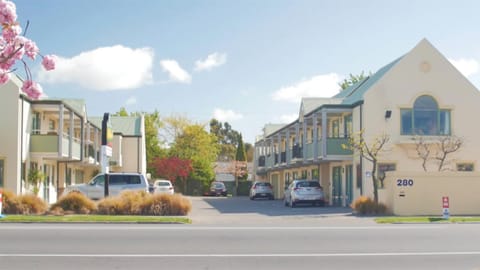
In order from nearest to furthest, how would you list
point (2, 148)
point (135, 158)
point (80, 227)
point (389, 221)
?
point (80, 227) → point (389, 221) → point (2, 148) → point (135, 158)

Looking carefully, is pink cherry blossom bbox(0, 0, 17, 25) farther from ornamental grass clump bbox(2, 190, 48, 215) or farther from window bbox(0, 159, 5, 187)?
window bbox(0, 159, 5, 187)

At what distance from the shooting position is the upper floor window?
35.1m

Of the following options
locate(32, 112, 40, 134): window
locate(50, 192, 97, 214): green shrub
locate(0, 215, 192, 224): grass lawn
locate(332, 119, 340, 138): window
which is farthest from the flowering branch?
locate(332, 119, 340, 138): window

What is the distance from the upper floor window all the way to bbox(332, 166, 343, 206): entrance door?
5855 mm

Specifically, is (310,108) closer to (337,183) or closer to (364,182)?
(337,183)

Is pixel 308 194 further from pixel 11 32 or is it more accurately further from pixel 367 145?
pixel 11 32

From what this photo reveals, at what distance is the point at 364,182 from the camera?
34.1 m

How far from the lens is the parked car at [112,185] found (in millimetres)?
32094

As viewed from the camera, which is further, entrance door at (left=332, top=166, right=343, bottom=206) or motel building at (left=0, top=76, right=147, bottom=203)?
entrance door at (left=332, top=166, right=343, bottom=206)

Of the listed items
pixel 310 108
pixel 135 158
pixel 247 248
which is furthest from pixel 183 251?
pixel 135 158

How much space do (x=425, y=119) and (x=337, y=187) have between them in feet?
24.2

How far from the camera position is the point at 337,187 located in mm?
39938

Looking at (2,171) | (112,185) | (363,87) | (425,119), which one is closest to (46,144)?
(2,171)

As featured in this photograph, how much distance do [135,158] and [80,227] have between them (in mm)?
38494
